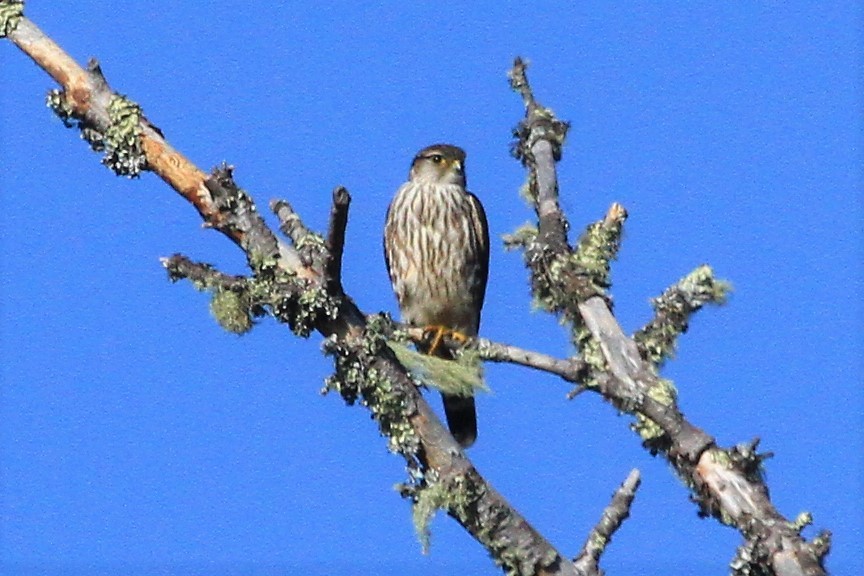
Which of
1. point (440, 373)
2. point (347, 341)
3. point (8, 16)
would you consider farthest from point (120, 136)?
point (440, 373)

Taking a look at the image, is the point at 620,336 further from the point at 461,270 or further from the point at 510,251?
the point at 461,270

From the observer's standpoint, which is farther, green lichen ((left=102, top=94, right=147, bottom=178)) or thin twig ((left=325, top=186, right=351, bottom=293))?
green lichen ((left=102, top=94, right=147, bottom=178))

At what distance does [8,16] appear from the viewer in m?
4.97

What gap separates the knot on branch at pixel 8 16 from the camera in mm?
4965

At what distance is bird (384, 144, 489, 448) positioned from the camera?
22.9 feet

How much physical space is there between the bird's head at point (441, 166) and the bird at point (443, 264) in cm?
14

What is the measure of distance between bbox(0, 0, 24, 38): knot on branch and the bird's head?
2.69 metres

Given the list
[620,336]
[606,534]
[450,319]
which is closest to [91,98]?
[620,336]

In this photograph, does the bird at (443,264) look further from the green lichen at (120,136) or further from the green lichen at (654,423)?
the green lichen at (654,423)

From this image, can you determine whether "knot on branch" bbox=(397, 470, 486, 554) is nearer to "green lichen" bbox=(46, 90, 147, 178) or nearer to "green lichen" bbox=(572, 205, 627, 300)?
"green lichen" bbox=(572, 205, 627, 300)

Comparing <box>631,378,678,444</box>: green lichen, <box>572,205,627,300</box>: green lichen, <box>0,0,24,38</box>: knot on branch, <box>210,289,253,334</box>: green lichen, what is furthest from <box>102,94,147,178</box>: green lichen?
<box>631,378,678,444</box>: green lichen

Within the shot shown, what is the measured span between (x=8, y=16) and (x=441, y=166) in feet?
9.12

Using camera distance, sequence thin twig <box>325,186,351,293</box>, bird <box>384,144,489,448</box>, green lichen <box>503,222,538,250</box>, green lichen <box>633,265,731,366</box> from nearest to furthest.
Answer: thin twig <box>325,186,351,293</box>
green lichen <box>633,265,731,366</box>
green lichen <box>503,222,538,250</box>
bird <box>384,144,489,448</box>

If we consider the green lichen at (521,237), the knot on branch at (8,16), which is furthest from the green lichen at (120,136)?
the green lichen at (521,237)
